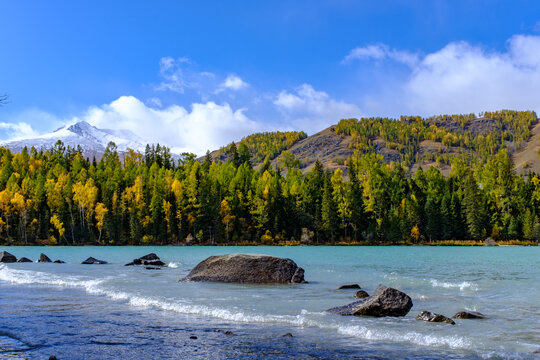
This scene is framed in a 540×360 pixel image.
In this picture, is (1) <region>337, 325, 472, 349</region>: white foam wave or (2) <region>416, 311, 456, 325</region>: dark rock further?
(2) <region>416, 311, 456, 325</region>: dark rock

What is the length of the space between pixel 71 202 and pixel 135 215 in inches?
725

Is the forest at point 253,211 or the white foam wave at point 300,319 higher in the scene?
the forest at point 253,211

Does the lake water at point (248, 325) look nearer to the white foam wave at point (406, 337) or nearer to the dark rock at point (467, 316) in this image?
the white foam wave at point (406, 337)

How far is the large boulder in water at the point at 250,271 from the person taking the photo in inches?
985

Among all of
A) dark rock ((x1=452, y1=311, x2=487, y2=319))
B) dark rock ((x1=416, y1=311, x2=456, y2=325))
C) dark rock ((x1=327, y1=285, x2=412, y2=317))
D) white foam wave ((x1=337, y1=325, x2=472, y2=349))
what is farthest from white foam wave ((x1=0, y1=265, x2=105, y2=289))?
dark rock ((x1=452, y1=311, x2=487, y2=319))

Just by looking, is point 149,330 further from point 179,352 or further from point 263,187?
point 263,187

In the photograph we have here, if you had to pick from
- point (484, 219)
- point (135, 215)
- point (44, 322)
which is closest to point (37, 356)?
point (44, 322)

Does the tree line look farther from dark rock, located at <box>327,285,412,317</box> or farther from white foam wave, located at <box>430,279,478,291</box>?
dark rock, located at <box>327,285,412,317</box>

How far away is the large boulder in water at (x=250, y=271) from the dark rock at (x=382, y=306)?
32.1 feet

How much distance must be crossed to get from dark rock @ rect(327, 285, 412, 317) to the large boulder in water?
9786mm

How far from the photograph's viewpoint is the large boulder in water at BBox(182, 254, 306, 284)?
82.1 feet

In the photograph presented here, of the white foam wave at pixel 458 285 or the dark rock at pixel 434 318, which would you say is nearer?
the dark rock at pixel 434 318

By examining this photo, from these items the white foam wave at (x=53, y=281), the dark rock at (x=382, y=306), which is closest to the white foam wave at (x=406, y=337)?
the dark rock at (x=382, y=306)

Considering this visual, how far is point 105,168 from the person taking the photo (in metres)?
144
